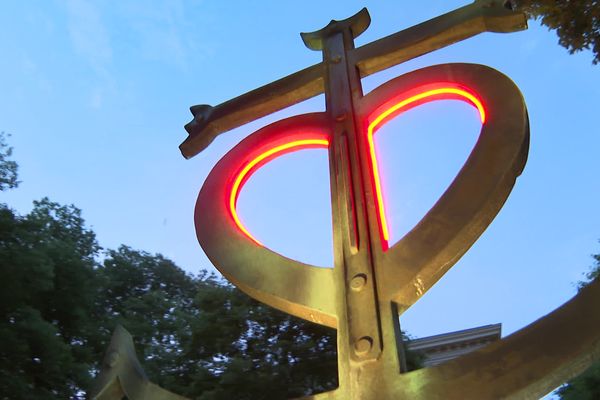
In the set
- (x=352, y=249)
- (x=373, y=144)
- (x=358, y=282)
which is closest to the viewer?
(x=358, y=282)

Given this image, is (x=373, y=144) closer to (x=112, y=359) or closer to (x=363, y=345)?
(x=363, y=345)

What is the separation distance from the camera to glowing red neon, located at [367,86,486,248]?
2.96 m

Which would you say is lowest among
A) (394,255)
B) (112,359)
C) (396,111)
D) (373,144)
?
(112,359)

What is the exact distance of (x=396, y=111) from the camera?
3383 millimetres

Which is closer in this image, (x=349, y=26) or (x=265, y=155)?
(x=265, y=155)

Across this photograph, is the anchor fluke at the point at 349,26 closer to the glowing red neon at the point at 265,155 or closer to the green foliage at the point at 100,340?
the glowing red neon at the point at 265,155

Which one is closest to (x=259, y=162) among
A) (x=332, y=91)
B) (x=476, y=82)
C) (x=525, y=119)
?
(x=332, y=91)

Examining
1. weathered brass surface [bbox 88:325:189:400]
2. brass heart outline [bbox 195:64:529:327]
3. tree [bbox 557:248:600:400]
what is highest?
tree [bbox 557:248:600:400]

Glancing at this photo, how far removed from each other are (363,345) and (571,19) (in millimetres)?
5669

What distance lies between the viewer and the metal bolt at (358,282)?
2.65 meters

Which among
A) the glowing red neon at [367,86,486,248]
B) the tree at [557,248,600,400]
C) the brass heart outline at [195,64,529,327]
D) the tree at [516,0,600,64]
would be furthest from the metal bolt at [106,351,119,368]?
the tree at [557,248,600,400]

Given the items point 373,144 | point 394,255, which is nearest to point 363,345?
point 394,255

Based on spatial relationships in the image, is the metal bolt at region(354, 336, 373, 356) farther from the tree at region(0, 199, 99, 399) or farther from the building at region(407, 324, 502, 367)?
the building at region(407, 324, 502, 367)

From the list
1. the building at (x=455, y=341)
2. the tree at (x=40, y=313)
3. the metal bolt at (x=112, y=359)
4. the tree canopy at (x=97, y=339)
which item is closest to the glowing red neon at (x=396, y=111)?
the metal bolt at (x=112, y=359)
